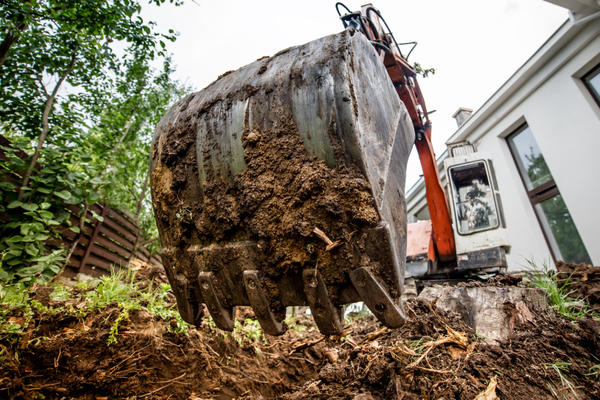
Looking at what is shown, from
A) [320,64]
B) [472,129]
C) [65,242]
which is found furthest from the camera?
[472,129]

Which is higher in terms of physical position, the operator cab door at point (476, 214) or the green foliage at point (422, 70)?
the green foliage at point (422, 70)

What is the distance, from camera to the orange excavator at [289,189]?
3.06ft

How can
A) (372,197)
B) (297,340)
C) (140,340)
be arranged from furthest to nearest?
(297,340) → (140,340) → (372,197)

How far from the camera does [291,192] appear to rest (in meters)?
1.00

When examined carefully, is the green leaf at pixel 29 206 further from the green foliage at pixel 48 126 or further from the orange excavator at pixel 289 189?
the orange excavator at pixel 289 189

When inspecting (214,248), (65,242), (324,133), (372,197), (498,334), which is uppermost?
(65,242)

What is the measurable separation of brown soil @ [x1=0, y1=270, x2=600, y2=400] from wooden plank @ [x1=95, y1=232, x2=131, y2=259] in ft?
8.43

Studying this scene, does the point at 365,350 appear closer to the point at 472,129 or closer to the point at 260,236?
the point at 260,236

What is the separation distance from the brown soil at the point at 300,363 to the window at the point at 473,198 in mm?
2147

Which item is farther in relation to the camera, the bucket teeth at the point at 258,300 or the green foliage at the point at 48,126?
the green foliage at the point at 48,126

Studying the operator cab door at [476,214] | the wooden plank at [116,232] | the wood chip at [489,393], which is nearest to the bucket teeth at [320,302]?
the wood chip at [489,393]

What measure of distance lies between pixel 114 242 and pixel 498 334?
5.84 metres

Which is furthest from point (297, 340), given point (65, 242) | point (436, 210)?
point (65, 242)

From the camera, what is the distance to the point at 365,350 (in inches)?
76.5
